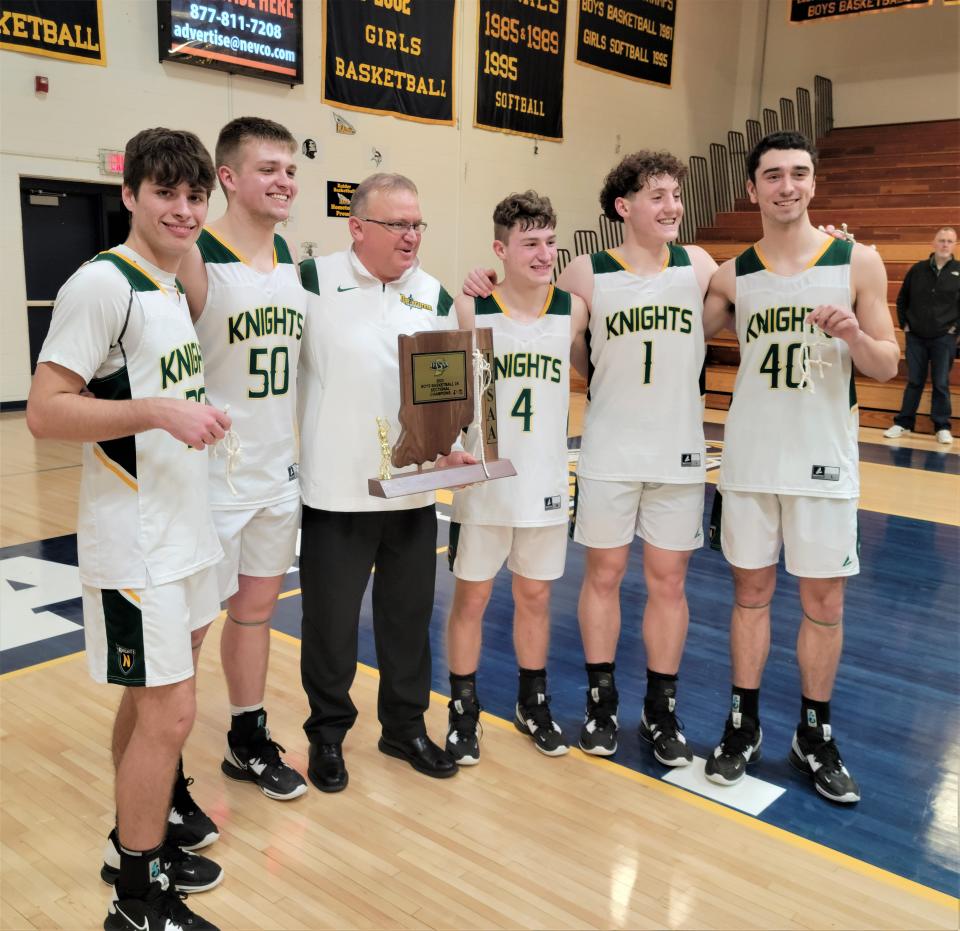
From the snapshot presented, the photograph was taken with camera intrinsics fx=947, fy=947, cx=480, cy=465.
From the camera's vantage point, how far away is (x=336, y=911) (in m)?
2.28

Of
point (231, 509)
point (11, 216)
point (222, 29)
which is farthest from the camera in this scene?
point (222, 29)

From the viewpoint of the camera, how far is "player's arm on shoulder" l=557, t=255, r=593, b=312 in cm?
306

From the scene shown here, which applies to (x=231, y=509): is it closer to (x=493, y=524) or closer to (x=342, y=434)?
(x=342, y=434)

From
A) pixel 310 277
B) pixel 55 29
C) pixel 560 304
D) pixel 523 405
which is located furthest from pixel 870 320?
pixel 55 29

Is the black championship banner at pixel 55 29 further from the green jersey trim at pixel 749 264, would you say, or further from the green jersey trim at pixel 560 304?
the green jersey trim at pixel 749 264

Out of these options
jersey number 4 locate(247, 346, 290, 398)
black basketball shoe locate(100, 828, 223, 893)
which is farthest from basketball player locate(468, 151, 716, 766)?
black basketball shoe locate(100, 828, 223, 893)

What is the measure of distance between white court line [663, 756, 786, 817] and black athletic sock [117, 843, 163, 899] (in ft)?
5.05

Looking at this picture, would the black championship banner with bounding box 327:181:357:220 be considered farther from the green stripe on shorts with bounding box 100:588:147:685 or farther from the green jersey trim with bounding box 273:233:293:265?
the green stripe on shorts with bounding box 100:588:147:685

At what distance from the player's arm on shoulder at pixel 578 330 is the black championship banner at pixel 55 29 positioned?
7436mm

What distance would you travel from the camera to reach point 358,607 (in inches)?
114

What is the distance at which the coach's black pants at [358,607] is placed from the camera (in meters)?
2.80

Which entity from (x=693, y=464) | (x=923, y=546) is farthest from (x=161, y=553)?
(x=923, y=546)

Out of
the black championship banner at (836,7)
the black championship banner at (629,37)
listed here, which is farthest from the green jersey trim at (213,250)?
the black championship banner at (629,37)

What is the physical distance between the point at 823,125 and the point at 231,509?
1495 centimetres
